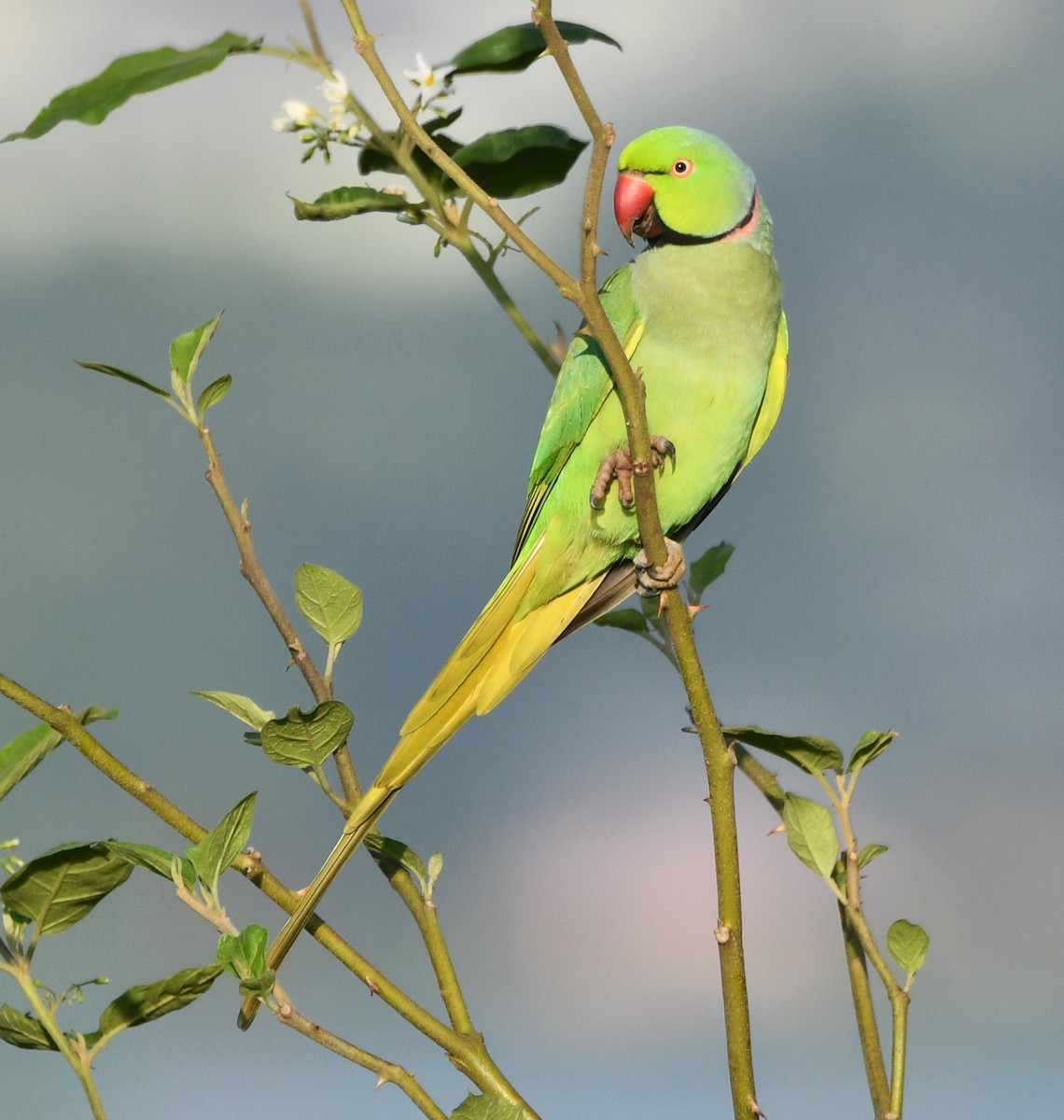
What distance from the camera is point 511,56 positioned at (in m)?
1.03

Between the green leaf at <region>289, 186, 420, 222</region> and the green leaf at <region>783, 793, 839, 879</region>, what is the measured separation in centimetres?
67

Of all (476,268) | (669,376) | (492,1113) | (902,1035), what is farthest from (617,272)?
(492,1113)

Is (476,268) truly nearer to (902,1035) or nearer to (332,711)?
(332,711)

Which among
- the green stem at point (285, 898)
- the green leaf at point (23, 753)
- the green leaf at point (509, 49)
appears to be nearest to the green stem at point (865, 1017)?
the green stem at point (285, 898)

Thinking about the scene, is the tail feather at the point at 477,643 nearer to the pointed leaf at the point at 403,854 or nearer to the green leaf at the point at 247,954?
the pointed leaf at the point at 403,854

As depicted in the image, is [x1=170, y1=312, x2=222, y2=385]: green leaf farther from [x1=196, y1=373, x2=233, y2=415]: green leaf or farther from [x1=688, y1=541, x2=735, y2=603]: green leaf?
[x1=688, y1=541, x2=735, y2=603]: green leaf

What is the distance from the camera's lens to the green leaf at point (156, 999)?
2.53 ft

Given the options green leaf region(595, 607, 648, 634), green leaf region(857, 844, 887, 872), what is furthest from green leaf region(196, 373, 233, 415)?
green leaf region(857, 844, 887, 872)

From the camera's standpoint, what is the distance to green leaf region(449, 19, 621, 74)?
1.04 meters

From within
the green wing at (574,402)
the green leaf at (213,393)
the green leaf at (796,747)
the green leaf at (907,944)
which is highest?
the green wing at (574,402)

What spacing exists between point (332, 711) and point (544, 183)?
2.12ft

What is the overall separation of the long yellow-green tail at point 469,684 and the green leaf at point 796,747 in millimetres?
350

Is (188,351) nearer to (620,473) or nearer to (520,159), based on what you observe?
(520,159)

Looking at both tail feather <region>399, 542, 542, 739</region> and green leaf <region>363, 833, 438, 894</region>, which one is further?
tail feather <region>399, 542, 542, 739</region>
